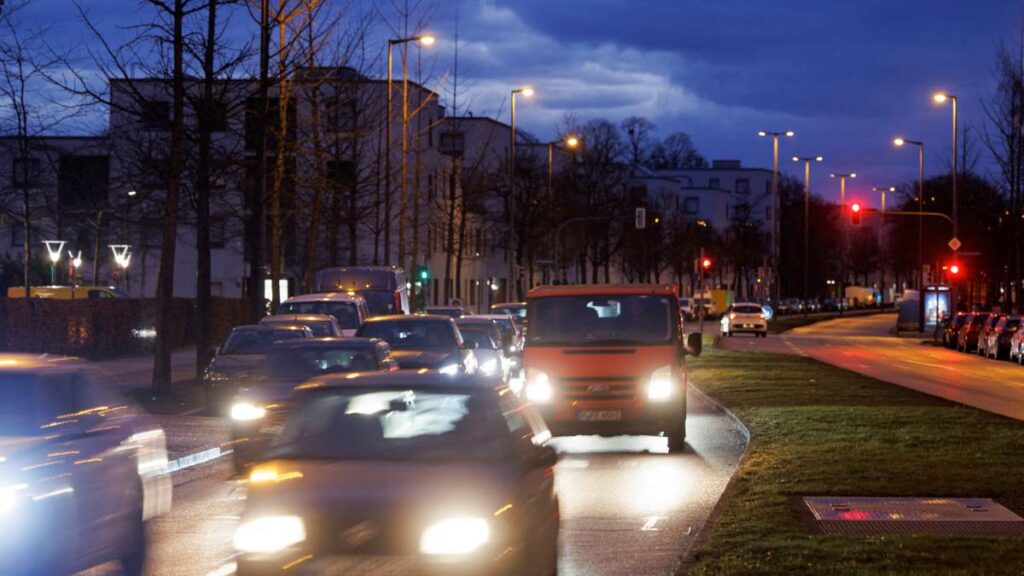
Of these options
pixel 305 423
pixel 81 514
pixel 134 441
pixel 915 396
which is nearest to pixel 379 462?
pixel 305 423

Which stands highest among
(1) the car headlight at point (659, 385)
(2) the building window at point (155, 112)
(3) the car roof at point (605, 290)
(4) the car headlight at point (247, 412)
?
(2) the building window at point (155, 112)

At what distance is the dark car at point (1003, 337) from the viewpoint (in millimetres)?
53781

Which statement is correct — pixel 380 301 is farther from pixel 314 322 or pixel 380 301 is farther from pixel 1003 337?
pixel 1003 337

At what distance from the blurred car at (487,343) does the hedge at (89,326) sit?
27.5 feet

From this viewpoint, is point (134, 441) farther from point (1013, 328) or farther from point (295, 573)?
point (1013, 328)

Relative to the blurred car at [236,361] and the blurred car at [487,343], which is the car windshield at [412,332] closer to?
the blurred car at [236,361]

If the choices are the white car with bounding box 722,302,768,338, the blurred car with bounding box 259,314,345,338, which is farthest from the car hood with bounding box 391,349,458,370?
the white car with bounding box 722,302,768,338

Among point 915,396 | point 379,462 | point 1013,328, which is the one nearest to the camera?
point 379,462

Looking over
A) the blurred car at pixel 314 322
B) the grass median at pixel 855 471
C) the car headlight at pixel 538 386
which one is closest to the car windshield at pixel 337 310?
the blurred car at pixel 314 322

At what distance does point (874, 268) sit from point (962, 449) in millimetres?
168654

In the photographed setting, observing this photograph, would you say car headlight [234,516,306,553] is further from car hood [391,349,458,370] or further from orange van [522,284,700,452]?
car hood [391,349,458,370]

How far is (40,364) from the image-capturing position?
1037 cm

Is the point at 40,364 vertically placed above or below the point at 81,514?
above

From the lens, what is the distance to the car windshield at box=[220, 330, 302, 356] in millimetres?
24859
